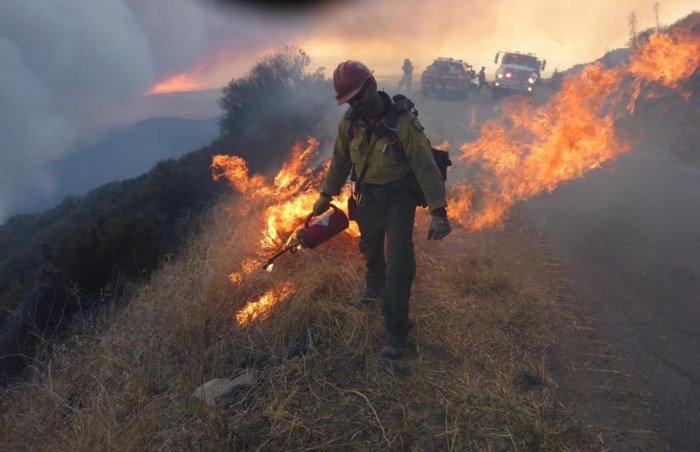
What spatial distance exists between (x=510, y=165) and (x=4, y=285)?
18.6m

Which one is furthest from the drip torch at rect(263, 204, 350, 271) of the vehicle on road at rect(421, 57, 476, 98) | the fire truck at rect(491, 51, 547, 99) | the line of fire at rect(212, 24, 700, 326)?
the vehicle on road at rect(421, 57, 476, 98)

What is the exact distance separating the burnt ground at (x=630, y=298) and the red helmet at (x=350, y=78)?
101 inches

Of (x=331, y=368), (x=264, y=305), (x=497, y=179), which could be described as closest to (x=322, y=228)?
(x=264, y=305)

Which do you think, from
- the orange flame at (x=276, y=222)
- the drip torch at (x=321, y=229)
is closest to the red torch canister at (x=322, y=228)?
the drip torch at (x=321, y=229)

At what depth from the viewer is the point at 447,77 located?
24312 millimetres

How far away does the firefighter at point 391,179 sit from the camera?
11.1 ft

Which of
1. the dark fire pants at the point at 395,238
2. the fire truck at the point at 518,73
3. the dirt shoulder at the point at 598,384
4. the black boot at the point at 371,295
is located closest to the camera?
the dirt shoulder at the point at 598,384

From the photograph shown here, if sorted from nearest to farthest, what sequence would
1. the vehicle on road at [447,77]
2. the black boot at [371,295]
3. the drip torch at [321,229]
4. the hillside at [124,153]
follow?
the drip torch at [321,229] < the black boot at [371,295] < the vehicle on road at [447,77] < the hillside at [124,153]

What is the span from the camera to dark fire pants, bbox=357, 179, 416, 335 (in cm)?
348

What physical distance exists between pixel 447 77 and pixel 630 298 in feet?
70.7

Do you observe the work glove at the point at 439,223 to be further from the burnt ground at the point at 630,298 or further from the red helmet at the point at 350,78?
the burnt ground at the point at 630,298

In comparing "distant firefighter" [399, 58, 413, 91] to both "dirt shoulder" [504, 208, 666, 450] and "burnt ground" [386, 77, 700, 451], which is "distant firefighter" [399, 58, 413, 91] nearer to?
"burnt ground" [386, 77, 700, 451]

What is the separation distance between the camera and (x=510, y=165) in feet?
29.1

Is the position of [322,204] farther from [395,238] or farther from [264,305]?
[264,305]
